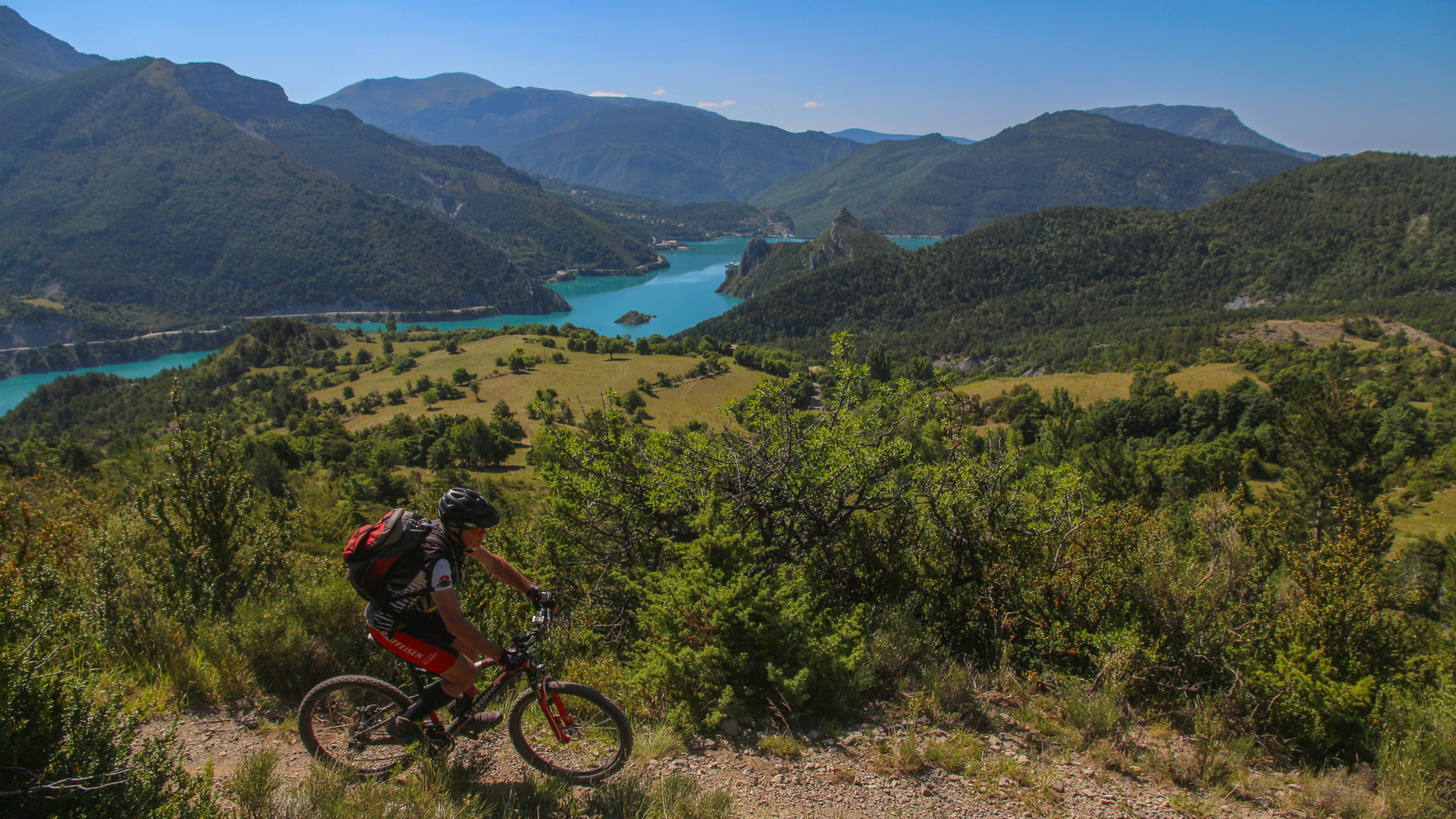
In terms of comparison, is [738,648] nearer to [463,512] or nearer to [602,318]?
[463,512]

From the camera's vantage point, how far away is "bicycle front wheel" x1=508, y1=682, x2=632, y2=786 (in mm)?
3887

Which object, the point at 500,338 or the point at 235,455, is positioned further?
the point at 500,338

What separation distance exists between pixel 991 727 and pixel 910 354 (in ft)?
397

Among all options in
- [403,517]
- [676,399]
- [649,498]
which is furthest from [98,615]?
Answer: [676,399]

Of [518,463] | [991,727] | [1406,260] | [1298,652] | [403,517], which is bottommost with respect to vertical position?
[518,463]

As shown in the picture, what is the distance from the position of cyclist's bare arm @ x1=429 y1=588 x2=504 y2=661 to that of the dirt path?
1.00 m

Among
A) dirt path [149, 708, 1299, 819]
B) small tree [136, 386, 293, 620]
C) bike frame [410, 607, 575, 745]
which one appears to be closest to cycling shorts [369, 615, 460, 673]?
bike frame [410, 607, 575, 745]

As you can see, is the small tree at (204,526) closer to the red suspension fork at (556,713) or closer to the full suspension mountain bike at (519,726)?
the full suspension mountain bike at (519,726)

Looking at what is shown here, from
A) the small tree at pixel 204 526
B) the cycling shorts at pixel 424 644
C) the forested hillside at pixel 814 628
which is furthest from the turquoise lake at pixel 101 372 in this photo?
the cycling shorts at pixel 424 644

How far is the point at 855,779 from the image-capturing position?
4.05 metres

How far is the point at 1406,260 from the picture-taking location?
12531cm

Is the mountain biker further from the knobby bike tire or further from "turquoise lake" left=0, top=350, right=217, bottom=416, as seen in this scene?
"turquoise lake" left=0, top=350, right=217, bottom=416

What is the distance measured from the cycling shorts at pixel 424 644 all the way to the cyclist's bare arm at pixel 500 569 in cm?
38

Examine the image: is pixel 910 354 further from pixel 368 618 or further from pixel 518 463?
pixel 368 618
